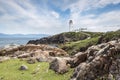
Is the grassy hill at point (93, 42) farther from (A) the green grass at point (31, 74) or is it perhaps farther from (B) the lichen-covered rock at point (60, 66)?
(B) the lichen-covered rock at point (60, 66)

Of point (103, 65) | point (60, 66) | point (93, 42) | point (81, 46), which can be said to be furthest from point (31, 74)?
point (93, 42)

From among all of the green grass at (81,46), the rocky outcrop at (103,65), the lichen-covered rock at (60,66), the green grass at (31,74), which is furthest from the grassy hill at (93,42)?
the rocky outcrop at (103,65)

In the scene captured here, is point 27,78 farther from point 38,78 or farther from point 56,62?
point 56,62

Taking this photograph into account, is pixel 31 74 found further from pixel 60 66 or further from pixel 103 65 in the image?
pixel 103 65

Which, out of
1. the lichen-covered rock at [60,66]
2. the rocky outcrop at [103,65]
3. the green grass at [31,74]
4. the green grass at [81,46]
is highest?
the rocky outcrop at [103,65]

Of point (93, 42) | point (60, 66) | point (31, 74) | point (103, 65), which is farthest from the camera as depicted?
point (93, 42)

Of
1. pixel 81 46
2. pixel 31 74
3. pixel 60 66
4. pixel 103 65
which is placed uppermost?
pixel 103 65

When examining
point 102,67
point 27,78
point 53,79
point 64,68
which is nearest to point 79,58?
point 64,68

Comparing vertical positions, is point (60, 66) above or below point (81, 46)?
above

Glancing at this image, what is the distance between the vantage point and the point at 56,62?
3303 centimetres

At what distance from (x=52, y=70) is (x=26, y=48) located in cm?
3223

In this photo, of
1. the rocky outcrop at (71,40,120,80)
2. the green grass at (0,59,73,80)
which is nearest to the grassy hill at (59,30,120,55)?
the green grass at (0,59,73,80)

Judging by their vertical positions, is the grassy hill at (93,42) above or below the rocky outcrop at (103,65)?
below

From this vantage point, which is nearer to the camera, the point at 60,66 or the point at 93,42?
the point at 60,66
